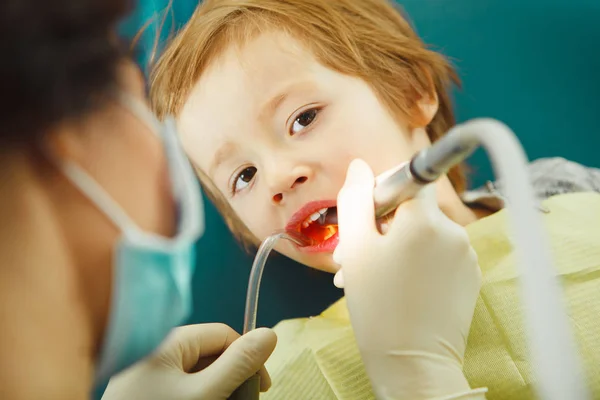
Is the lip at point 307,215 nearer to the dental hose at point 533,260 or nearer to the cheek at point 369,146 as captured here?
the cheek at point 369,146

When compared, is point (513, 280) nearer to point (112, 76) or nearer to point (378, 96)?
point (378, 96)

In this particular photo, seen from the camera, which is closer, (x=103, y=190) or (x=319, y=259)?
(x=103, y=190)

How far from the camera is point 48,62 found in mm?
315

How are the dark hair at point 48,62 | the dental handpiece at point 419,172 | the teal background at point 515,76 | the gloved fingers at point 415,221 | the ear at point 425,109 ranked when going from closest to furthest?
the dark hair at point 48,62
the dental handpiece at point 419,172
the gloved fingers at point 415,221
the ear at point 425,109
the teal background at point 515,76

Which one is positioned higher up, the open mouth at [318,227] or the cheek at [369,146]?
the cheek at [369,146]

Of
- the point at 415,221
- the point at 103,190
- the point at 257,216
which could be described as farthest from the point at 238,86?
the point at 103,190

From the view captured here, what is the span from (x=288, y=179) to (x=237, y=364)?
25cm

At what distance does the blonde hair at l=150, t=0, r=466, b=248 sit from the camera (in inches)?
32.6

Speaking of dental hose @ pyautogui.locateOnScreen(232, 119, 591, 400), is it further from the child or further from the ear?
the ear

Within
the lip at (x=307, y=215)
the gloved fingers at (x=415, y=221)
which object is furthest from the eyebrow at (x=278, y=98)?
the gloved fingers at (x=415, y=221)

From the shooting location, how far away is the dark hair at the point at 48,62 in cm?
A: 31

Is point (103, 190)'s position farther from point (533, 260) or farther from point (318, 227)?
point (318, 227)

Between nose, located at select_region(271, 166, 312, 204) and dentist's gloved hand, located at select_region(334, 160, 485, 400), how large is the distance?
14 cm

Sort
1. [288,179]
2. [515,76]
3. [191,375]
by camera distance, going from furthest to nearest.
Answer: [515,76], [288,179], [191,375]
